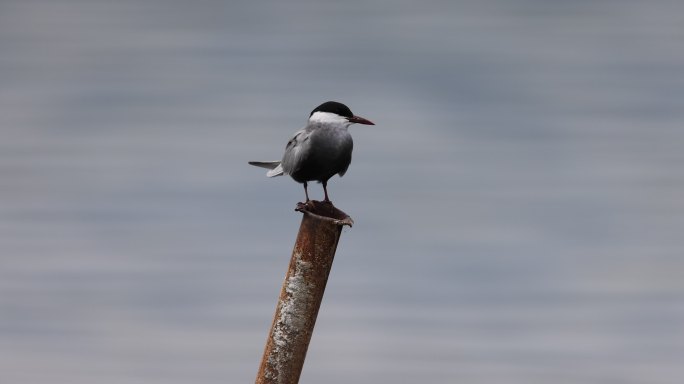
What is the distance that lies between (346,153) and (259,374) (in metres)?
3.10

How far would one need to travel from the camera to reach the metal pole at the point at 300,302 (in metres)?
7.22

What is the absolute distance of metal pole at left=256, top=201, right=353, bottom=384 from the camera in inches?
284

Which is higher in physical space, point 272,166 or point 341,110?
point 341,110

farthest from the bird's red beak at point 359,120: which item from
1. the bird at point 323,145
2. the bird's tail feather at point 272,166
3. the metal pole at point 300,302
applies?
the metal pole at point 300,302

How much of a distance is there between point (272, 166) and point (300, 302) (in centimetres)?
347

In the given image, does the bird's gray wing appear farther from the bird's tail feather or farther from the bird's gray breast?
the bird's tail feather

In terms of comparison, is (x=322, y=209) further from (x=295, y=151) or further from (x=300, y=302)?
(x=295, y=151)

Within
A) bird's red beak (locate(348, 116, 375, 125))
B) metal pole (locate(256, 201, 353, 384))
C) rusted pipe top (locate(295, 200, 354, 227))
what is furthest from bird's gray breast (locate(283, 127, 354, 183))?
metal pole (locate(256, 201, 353, 384))

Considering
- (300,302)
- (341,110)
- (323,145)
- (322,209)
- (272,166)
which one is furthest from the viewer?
(272,166)

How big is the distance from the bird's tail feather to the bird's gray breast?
0.39 m

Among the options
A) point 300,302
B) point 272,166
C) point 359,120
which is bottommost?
point 300,302

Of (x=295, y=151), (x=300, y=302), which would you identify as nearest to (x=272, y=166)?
(x=295, y=151)

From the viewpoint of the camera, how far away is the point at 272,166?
1041 centimetres

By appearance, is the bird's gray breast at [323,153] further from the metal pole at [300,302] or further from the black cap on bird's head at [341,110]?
the metal pole at [300,302]
